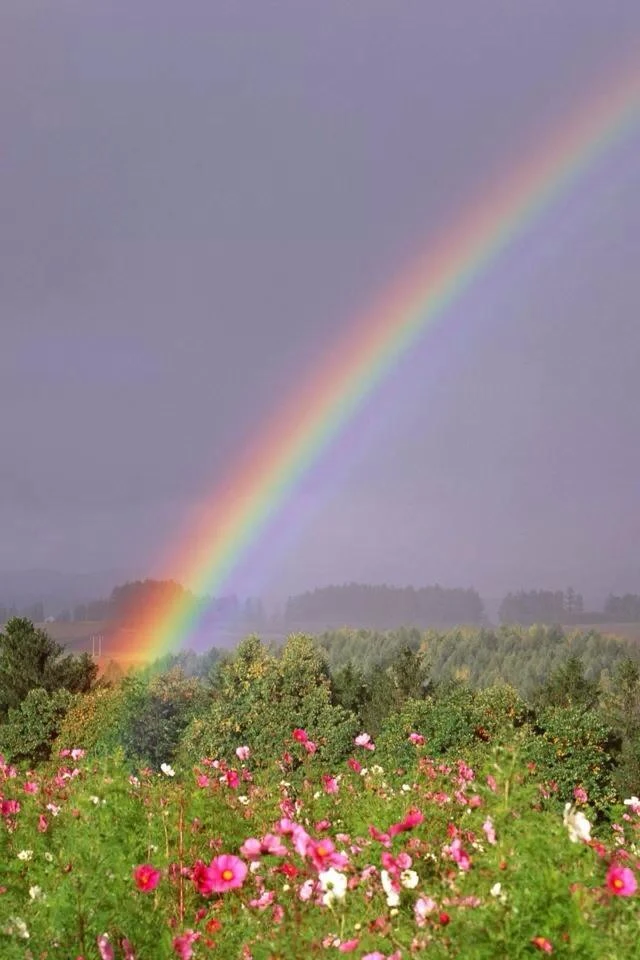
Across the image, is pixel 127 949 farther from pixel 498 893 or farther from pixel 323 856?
pixel 498 893

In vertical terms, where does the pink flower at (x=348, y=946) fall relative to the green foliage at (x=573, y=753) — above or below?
above

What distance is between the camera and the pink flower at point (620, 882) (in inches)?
129

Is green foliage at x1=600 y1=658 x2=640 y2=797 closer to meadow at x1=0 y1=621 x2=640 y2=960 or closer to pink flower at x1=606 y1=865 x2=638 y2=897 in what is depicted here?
meadow at x1=0 y1=621 x2=640 y2=960

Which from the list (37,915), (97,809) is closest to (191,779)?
(97,809)

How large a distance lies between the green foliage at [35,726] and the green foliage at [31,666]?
499 centimetres

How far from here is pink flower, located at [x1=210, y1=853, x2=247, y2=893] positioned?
3867mm

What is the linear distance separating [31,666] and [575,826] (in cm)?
3749

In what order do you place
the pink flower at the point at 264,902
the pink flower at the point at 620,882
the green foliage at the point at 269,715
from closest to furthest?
the pink flower at the point at 620,882 → the pink flower at the point at 264,902 → the green foliage at the point at 269,715

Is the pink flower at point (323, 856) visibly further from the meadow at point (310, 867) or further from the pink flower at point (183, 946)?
the pink flower at point (183, 946)

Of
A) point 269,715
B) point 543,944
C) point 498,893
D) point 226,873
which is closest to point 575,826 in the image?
point 498,893

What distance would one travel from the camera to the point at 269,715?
2662cm

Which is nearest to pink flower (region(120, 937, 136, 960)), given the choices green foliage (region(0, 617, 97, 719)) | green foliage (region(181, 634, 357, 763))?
green foliage (region(181, 634, 357, 763))

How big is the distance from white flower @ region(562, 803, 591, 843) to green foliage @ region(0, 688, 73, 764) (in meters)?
30.3

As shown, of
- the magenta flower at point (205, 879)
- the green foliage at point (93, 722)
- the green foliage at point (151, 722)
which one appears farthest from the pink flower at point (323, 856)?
the green foliage at point (93, 722)
